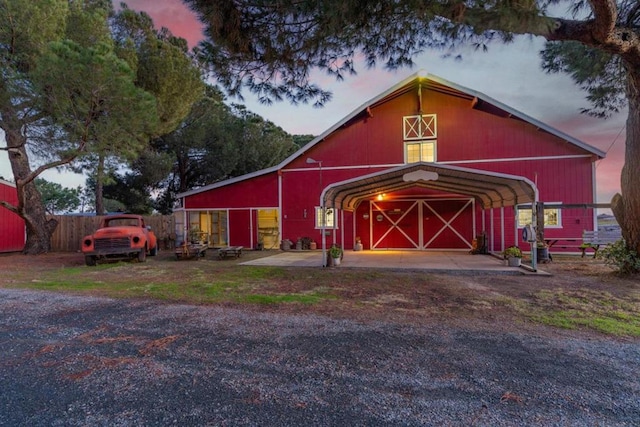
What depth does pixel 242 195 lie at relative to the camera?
641 inches

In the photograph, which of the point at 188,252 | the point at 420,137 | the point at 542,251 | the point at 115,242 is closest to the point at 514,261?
the point at 542,251

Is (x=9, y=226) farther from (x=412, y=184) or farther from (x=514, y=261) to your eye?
(x=514, y=261)

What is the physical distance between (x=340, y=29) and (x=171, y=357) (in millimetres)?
5434

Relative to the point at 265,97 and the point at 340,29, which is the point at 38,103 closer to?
the point at 265,97

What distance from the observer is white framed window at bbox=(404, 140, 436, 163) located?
14.6 m

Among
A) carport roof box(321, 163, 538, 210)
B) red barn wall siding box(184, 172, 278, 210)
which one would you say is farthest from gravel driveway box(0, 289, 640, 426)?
red barn wall siding box(184, 172, 278, 210)

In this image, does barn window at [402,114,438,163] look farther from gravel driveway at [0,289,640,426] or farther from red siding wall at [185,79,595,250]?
gravel driveway at [0,289,640,426]

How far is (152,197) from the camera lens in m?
25.5

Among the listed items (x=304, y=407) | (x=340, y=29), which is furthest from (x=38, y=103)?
(x=304, y=407)

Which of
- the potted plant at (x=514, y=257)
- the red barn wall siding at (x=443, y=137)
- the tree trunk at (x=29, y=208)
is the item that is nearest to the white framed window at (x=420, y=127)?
the red barn wall siding at (x=443, y=137)

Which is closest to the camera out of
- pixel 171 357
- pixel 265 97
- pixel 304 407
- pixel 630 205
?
pixel 304 407

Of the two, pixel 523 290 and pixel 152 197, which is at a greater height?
pixel 152 197

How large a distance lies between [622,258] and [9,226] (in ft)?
72.2

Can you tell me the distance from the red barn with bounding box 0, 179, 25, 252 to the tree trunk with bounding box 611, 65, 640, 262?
71.6 feet
